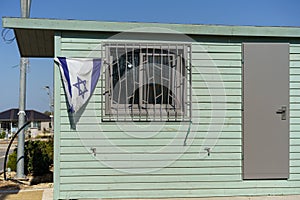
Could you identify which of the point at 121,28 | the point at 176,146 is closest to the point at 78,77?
the point at 121,28

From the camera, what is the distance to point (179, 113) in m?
5.46

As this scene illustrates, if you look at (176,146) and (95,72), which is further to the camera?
(176,146)

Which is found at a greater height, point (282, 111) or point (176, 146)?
point (282, 111)

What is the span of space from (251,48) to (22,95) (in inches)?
213

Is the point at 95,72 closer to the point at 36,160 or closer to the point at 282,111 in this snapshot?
the point at 282,111

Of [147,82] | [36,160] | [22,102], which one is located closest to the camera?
[147,82]

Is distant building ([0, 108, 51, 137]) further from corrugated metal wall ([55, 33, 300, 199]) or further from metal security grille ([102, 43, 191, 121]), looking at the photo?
metal security grille ([102, 43, 191, 121])

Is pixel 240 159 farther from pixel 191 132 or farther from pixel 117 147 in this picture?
pixel 117 147

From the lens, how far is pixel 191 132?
216 inches

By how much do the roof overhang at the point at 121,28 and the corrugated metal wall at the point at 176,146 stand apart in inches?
6.6

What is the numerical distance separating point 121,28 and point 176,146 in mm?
1817

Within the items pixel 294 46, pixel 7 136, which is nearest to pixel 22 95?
pixel 294 46

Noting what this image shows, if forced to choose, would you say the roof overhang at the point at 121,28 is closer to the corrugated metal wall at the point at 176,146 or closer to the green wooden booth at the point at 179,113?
the green wooden booth at the point at 179,113

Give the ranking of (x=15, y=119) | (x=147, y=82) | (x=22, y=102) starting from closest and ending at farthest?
(x=147, y=82)
(x=22, y=102)
(x=15, y=119)
